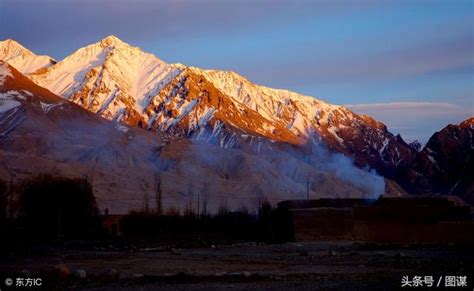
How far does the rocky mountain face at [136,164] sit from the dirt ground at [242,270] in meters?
93.6

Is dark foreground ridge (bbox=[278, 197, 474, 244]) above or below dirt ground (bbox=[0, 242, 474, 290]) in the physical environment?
above

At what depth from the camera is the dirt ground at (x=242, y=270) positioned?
2102cm

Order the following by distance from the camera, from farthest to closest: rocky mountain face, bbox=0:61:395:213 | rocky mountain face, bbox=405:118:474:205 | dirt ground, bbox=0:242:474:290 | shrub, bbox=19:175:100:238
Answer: rocky mountain face, bbox=405:118:474:205, rocky mountain face, bbox=0:61:395:213, shrub, bbox=19:175:100:238, dirt ground, bbox=0:242:474:290

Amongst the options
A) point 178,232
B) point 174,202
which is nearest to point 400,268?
point 178,232

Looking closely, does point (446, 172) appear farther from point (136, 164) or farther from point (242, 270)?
point (242, 270)

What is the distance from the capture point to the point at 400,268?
2620 centimetres

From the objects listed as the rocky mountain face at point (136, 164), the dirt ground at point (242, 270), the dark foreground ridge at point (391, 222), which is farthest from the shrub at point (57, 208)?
the rocky mountain face at point (136, 164)

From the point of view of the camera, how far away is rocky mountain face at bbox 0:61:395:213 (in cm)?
14200

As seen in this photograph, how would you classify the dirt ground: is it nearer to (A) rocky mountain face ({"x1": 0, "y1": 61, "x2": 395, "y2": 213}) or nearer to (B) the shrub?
(B) the shrub

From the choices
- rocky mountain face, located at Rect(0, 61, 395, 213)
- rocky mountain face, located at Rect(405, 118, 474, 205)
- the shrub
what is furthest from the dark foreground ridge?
rocky mountain face, located at Rect(405, 118, 474, 205)

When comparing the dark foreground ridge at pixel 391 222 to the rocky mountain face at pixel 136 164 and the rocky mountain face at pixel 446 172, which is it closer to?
the rocky mountain face at pixel 136 164

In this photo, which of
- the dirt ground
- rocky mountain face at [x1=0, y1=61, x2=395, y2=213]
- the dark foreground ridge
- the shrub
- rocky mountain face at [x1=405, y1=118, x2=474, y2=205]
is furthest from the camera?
rocky mountain face at [x1=405, y1=118, x2=474, y2=205]

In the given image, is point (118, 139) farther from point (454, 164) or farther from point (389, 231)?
point (389, 231)

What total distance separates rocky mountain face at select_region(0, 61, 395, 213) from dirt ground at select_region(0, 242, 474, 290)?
93.6 m
